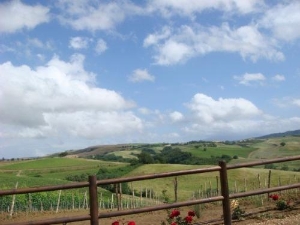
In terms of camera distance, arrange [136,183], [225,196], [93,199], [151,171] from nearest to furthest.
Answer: [93,199] < [225,196] < [136,183] < [151,171]

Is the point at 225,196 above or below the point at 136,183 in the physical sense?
above

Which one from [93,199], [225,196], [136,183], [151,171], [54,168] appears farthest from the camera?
Result: [54,168]

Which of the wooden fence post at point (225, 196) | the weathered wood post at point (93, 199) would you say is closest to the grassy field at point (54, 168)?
the wooden fence post at point (225, 196)

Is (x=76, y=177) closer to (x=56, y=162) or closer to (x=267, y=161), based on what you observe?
(x=56, y=162)

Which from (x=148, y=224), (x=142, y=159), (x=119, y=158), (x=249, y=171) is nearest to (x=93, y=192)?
(x=148, y=224)

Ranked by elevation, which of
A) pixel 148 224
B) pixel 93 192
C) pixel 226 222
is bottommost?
pixel 148 224

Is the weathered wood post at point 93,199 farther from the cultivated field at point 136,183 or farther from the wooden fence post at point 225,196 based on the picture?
the cultivated field at point 136,183

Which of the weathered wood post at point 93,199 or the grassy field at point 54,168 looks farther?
the grassy field at point 54,168

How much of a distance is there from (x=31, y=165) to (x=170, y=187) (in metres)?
47.7

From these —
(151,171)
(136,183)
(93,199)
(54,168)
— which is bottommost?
(136,183)

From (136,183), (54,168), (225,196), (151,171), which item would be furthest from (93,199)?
(54,168)

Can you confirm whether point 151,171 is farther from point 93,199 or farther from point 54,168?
point 93,199

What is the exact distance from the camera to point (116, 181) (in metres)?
6.63

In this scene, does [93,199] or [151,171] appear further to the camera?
[151,171]
